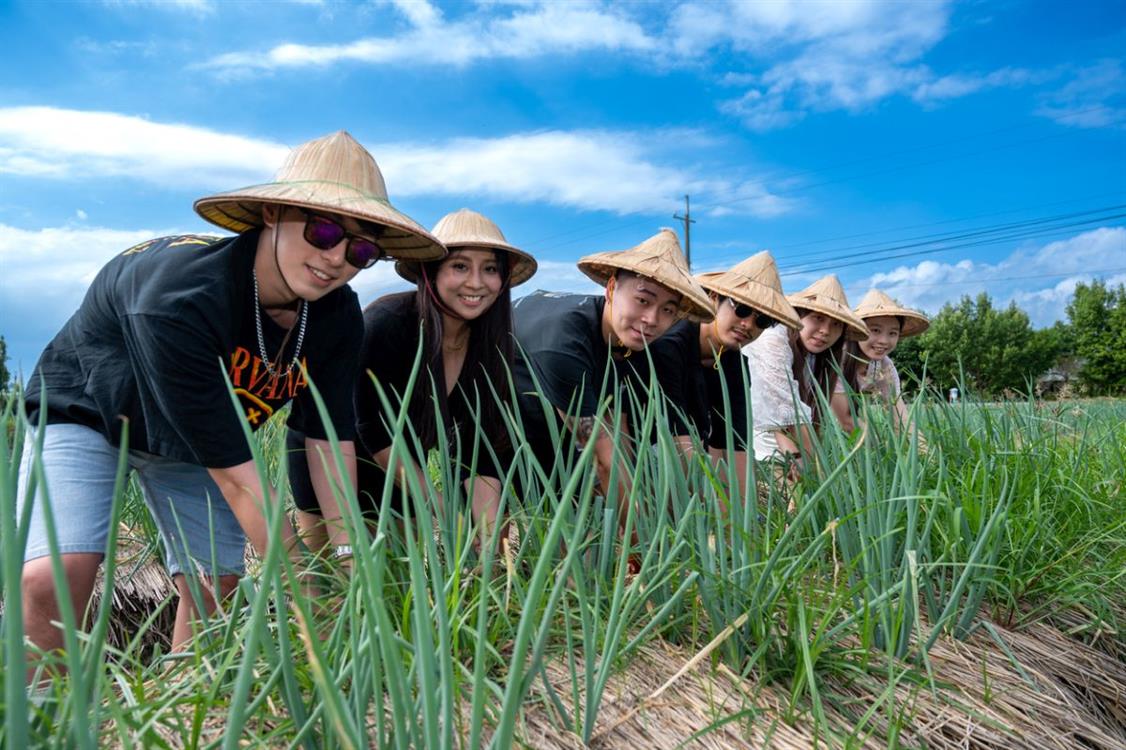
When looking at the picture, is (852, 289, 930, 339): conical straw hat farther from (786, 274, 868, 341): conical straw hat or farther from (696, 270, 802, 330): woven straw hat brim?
(696, 270, 802, 330): woven straw hat brim

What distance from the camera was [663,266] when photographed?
2.68 metres

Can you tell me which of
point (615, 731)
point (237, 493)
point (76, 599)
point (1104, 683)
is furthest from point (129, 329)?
point (1104, 683)

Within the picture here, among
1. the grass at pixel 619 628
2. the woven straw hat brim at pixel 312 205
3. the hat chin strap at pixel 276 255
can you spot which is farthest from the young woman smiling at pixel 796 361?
the hat chin strap at pixel 276 255

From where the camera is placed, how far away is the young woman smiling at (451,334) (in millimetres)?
2477

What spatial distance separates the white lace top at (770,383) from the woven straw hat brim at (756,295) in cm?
19

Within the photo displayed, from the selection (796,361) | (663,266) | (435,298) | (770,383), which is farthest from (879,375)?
(435,298)

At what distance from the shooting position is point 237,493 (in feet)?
5.78

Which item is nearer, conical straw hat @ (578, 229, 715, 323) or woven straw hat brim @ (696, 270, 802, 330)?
conical straw hat @ (578, 229, 715, 323)

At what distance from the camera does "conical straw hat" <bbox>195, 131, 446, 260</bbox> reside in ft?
6.02

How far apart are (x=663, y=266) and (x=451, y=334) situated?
0.71m

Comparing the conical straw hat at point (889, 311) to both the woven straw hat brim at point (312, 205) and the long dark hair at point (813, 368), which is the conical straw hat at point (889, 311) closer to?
the long dark hair at point (813, 368)

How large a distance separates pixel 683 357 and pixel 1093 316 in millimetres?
48652

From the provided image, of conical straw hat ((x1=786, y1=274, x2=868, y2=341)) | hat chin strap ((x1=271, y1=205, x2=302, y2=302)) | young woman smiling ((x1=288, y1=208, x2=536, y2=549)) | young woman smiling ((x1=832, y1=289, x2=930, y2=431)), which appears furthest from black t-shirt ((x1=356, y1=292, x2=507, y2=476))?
young woman smiling ((x1=832, y1=289, x2=930, y2=431))

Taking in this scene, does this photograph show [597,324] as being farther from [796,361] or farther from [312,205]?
[796,361]
